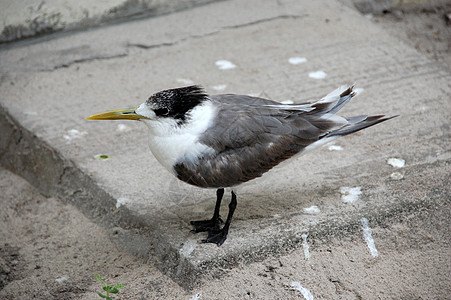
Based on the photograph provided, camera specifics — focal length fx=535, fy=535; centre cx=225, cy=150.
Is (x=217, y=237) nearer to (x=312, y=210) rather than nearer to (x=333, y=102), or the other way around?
(x=312, y=210)

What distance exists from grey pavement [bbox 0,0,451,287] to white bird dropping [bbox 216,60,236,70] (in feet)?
0.15

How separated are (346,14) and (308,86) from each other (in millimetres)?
1415

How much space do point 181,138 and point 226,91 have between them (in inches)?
63.4

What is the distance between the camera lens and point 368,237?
3.02 m

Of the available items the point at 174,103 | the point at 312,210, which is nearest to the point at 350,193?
the point at 312,210

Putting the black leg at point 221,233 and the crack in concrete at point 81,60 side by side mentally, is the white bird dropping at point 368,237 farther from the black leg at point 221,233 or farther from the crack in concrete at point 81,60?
the crack in concrete at point 81,60

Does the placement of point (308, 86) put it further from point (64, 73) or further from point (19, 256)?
point (19, 256)

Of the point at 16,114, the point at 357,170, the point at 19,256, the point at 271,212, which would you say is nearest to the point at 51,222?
the point at 19,256

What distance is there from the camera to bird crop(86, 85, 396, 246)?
9.18ft

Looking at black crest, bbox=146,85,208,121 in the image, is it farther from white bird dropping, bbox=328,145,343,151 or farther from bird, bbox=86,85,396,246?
white bird dropping, bbox=328,145,343,151

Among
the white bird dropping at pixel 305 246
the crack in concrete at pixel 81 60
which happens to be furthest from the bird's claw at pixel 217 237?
the crack in concrete at pixel 81 60

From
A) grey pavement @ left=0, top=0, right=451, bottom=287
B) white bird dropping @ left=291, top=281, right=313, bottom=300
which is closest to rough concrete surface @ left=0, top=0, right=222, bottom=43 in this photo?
grey pavement @ left=0, top=0, right=451, bottom=287

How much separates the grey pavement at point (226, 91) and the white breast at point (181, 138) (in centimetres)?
47

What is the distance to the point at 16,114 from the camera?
4.11 m
